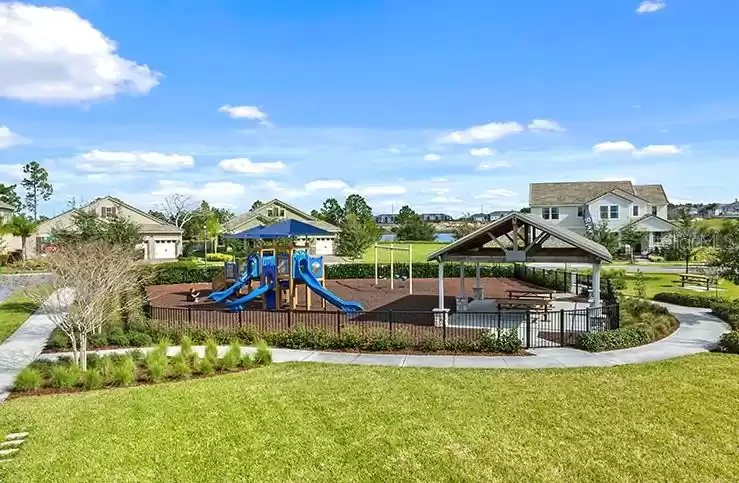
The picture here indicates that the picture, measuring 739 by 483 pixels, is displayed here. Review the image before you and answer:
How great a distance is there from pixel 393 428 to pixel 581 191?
179 feet

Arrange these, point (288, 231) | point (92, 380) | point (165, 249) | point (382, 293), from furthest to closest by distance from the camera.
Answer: point (165, 249) → point (382, 293) → point (288, 231) → point (92, 380)

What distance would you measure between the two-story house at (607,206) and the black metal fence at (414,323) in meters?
38.7

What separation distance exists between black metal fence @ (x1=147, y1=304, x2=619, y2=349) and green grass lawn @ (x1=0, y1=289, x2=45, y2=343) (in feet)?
14.6

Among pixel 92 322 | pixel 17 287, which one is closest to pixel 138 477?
pixel 92 322

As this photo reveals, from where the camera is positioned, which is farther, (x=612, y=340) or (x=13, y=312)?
(x=13, y=312)

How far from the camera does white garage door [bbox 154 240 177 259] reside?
53.9m

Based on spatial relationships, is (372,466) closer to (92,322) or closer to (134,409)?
(134,409)

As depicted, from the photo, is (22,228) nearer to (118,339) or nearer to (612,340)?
(118,339)

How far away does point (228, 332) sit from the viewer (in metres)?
15.5

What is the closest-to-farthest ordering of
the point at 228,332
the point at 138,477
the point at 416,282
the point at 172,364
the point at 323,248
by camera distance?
the point at 138,477, the point at 172,364, the point at 228,332, the point at 416,282, the point at 323,248

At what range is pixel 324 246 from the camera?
6003 centimetres

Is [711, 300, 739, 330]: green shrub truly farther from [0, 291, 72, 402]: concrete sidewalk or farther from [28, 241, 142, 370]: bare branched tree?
[0, 291, 72, 402]: concrete sidewalk

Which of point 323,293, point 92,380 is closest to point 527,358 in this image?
point 323,293

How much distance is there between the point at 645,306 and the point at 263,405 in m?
15.6
